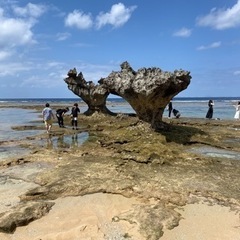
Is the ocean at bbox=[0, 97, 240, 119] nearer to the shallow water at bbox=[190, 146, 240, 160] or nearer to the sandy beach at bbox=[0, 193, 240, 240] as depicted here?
the shallow water at bbox=[190, 146, 240, 160]

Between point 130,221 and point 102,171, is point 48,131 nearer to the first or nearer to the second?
point 102,171

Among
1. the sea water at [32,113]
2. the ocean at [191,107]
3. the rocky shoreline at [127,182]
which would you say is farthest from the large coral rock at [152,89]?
the ocean at [191,107]

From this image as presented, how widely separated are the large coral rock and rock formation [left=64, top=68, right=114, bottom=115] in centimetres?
1291

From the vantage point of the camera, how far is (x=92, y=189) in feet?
28.6

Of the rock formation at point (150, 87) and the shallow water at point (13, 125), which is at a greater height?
the rock formation at point (150, 87)

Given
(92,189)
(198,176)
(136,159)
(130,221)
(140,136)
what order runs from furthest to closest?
(140,136), (136,159), (198,176), (92,189), (130,221)

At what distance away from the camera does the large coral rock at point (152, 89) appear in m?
18.0

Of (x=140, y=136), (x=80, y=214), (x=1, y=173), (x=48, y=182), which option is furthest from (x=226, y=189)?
(x=140, y=136)

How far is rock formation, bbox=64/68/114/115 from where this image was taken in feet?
109

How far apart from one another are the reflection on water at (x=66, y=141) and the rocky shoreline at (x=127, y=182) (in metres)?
1.41

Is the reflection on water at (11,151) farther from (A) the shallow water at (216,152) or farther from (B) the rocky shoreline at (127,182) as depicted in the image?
(A) the shallow water at (216,152)

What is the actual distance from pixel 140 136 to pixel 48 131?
6670 mm

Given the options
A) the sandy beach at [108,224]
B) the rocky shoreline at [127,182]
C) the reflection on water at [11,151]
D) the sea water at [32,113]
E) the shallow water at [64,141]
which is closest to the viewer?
the sandy beach at [108,224]

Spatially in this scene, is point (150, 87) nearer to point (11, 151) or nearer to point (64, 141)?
point (64, 141)
